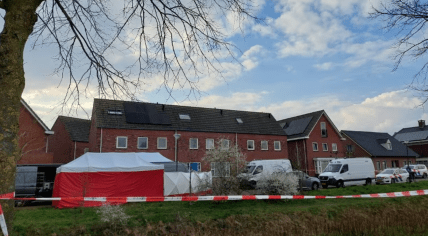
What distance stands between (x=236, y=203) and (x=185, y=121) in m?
22.5

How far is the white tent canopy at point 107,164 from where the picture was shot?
17.0 m

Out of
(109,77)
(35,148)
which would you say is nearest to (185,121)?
(35,148)

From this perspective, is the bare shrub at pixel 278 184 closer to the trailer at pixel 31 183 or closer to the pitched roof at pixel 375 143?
the trailer at pixel 31 183

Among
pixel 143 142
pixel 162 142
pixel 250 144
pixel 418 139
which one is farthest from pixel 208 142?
pixel 418 139

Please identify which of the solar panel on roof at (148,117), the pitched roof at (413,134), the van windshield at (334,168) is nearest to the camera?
the van windshield at (334,168)

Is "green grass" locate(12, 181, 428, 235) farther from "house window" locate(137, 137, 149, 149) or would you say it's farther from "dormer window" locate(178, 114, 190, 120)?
"dormer window" locate(178, 114, 190, 120)

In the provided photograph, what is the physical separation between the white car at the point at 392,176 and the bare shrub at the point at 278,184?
17936 mm

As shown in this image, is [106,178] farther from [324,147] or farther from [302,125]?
[324,147]

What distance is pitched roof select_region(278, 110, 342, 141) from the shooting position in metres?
41.8

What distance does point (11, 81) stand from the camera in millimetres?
4672

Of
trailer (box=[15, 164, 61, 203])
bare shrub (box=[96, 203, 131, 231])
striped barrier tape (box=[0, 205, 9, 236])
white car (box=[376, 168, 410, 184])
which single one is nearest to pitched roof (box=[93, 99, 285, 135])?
trailer (box=[15, 164, 61, 203])

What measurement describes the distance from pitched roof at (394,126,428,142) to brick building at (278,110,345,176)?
24.4 m

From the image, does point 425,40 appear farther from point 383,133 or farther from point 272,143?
point 383,133

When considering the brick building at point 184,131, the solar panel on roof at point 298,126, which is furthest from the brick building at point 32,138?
the solar panel on roof at point 298,126
